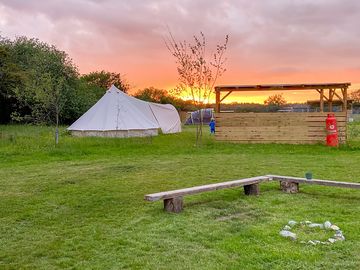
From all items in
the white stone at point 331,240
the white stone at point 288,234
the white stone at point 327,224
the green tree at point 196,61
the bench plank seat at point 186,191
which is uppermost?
the green tree at point 196,61

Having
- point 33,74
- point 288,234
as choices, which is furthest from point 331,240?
point 33,74

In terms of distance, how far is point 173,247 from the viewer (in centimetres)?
396

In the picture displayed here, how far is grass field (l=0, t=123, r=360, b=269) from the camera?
3.67 metres

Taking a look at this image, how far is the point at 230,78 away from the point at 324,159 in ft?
26.7

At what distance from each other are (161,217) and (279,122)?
11249 mm

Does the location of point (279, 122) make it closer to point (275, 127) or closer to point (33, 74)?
point (275, 127)

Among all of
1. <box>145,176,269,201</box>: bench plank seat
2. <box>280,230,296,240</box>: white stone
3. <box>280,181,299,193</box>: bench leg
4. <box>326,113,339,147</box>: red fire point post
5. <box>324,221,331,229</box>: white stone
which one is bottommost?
<box>280,230,296,240</box>: white stone

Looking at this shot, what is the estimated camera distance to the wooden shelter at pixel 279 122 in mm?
15102

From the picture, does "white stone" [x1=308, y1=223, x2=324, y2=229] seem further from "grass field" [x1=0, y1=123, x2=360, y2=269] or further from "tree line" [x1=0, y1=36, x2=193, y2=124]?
"tree line" [x1=0, y1=36, x2=193, y2=124]

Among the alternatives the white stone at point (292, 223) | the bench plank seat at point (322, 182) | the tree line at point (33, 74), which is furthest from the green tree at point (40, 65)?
the white stone at point (292, 223)

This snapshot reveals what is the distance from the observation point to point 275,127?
15.6m

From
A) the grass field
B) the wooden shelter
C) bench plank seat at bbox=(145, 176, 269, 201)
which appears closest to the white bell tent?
the wooden shelter

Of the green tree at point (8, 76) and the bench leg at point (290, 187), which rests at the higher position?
the green tree at point (8, 76)

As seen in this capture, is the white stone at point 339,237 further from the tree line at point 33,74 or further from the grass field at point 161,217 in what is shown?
the tree line at point 33,74
